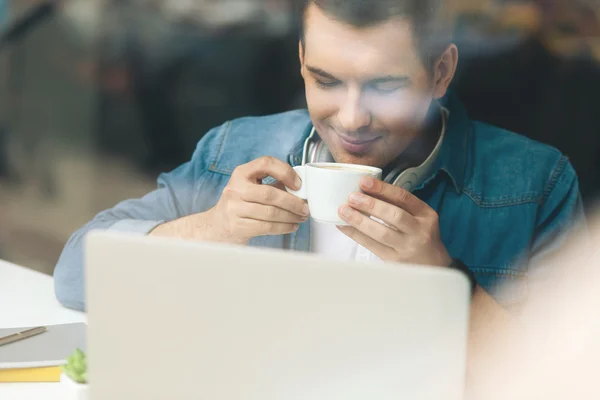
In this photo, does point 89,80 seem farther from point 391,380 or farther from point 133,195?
point 391,380

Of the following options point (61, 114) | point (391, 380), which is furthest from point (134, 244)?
point (61, 114)

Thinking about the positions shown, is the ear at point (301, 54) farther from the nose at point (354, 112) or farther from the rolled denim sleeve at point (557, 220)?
the rolled denim sleeve at point (557, 220)

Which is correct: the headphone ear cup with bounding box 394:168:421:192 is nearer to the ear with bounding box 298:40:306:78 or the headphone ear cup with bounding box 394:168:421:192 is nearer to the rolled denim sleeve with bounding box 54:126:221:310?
the ear with bounding box 298:40:306:78

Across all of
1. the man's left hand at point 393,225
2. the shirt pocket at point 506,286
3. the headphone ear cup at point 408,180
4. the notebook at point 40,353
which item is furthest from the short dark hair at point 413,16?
the notebook at point 40,353

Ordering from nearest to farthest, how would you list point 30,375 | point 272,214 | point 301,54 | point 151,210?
point 30,375 < point 272,214 < point 301,54 < point 151,210

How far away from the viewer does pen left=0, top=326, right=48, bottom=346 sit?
117 cm

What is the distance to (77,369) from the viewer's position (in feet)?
3.05

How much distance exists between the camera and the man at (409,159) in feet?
4.48

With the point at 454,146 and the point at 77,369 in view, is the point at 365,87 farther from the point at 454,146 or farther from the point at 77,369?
the point at 77,369

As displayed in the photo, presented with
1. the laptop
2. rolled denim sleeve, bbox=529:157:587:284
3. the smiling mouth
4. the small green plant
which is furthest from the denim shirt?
the laptop

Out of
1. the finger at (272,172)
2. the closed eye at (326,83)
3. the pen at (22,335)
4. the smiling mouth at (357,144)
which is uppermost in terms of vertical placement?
the closed eye at (326,83)

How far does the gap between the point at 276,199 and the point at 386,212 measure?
0.20 meters

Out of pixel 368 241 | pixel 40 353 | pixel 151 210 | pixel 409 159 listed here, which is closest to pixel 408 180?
pixel 409 159

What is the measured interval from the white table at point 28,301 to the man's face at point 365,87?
62 cm
